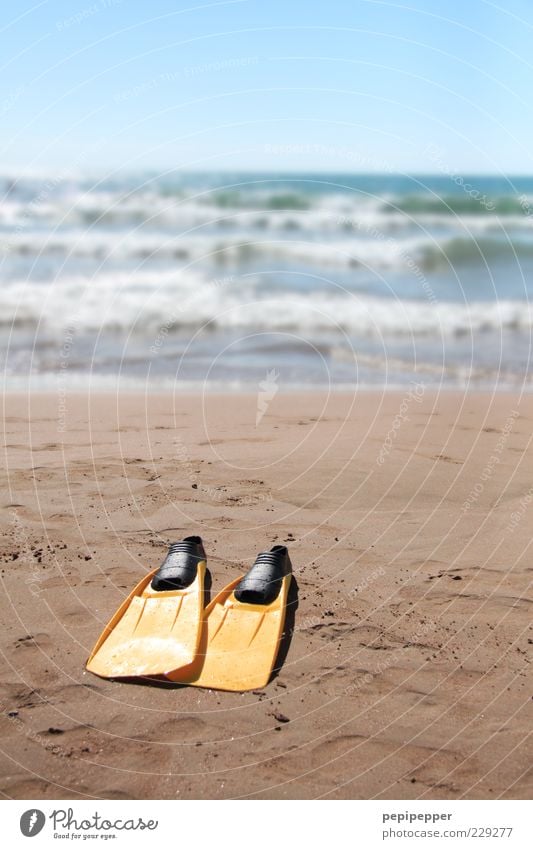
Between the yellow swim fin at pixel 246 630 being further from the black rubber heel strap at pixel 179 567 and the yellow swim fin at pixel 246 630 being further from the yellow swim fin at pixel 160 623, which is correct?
the black rubber heel strap at pixel 179 567

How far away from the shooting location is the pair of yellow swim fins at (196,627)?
4207mm

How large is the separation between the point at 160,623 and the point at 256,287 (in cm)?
1205

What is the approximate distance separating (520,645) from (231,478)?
9.83 feet

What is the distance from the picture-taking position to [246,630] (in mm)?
4625

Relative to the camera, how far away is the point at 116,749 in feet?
12.0

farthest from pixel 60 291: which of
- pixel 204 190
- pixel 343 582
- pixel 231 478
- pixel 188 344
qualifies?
pixel 204 190

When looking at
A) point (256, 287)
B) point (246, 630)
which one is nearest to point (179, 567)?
point (246, 630)

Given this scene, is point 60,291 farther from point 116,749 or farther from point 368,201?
point 368,201

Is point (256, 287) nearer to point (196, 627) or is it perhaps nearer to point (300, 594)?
point (300, 594)

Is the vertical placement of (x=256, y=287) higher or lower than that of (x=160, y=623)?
higher

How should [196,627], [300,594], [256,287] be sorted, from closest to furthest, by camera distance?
1. [196,627]
2. [300,594]
3. [256,287]

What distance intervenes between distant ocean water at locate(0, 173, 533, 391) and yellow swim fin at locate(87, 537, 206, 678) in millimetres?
5193

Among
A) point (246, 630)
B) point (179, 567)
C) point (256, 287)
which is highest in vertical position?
point (256, 287)

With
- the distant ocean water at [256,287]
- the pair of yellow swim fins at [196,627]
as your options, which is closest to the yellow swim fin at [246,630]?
the pair of yellow swim fins at [196,627]
